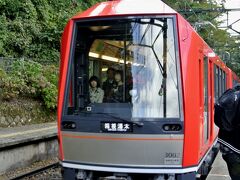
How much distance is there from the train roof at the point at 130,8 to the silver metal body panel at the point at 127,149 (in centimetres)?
172

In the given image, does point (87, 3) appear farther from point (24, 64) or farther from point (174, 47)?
point (174, 47)

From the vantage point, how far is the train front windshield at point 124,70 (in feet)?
Result: 20.4

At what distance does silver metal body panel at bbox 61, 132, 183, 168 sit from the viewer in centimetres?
604

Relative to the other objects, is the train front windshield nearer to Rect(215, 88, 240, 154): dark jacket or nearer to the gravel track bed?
Rect(215, 88, 240, 154): dark jacket

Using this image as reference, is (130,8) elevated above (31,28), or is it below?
Result: below

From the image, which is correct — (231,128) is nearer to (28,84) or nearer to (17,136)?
(17,136)

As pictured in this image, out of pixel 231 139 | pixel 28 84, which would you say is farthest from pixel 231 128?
pixel 28 84

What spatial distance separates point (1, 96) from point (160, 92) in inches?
331

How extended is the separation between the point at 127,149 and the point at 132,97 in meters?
0.74

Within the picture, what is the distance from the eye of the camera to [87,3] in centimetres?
2561

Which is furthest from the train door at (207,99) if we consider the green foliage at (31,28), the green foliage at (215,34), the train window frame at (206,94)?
the green foliage at (215,34)

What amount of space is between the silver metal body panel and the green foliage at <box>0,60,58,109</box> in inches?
307

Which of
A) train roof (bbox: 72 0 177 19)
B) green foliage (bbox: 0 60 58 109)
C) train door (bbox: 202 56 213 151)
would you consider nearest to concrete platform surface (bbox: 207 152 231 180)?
train door (bbox: 202 56 213 151)

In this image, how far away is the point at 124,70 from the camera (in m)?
6.48
